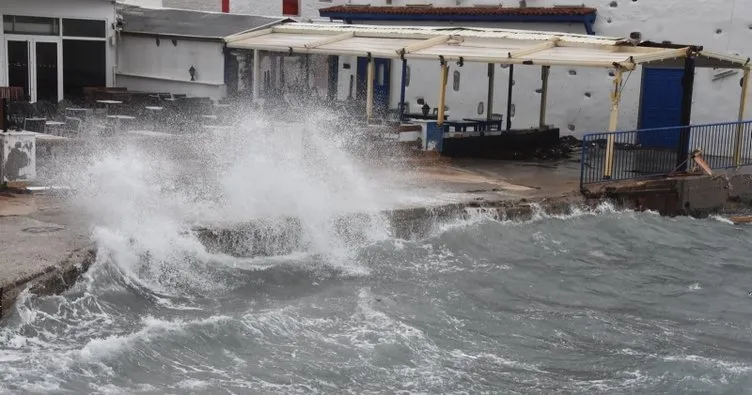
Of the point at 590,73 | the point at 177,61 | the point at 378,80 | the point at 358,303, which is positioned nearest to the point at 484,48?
the point at 590,73

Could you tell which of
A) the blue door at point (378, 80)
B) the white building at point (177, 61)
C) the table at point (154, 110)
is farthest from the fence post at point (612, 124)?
the blue door at point (378, 80)

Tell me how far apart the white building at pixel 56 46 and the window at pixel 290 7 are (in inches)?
305

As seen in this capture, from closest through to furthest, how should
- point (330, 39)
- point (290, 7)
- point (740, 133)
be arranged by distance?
1. point (740, 133)
2. point (330, 39)
3. point (290, 7)

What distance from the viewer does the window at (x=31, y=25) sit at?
21.1 metres

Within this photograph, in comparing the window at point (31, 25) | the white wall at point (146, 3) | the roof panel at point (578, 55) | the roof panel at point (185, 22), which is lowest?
the roof panel at point (578, 55)

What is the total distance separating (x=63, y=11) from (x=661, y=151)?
13.7 metres

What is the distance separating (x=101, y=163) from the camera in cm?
1278

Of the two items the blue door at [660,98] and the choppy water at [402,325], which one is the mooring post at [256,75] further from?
the choppy water at [402,325]

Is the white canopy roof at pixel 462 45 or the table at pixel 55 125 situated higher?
the white canopy roof at pixel 462 45

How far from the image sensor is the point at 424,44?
2094 centimetres

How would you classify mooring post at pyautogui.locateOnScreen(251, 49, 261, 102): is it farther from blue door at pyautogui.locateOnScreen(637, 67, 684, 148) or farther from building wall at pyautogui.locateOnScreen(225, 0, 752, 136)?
blue door at pyautogui.locateOnScreen(637, 67, 684, 148)

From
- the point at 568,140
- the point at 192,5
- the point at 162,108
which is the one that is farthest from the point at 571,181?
the point at 192,5

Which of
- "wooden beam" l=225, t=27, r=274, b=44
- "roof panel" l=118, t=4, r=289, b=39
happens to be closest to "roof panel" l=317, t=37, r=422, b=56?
"wooden beam" l=225, t=27, r=274, b=44

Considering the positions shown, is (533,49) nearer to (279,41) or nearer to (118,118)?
(279,41)
